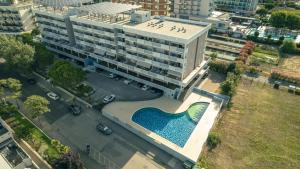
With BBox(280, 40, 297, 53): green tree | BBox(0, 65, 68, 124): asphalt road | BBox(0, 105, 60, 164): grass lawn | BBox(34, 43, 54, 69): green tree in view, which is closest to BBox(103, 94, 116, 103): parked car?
BBox(0, 65, 68, 124): asphalt road

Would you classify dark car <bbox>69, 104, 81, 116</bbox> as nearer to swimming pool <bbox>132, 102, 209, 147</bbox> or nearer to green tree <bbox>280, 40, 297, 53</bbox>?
swimming pool <bbox>132, 102, 209, 147</bbox>

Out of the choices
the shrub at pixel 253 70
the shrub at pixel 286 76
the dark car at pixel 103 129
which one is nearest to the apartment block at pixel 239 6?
the shrub at pixel 286 76

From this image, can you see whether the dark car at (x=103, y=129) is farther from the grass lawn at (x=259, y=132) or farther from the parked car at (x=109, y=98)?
the grass lawn at (x=259, y=132)

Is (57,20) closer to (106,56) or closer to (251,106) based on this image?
(106,56)

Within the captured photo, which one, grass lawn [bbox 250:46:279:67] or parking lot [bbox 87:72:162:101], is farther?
grass lawn [bbox 250:46:279:67]

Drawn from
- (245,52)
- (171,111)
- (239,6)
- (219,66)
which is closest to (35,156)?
(171,111)
